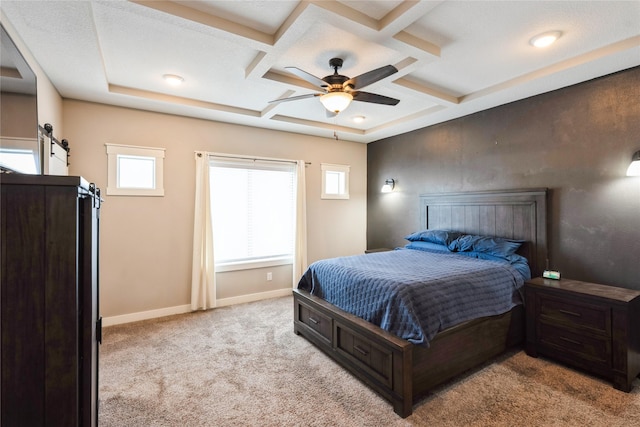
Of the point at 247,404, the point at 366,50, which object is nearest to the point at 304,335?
the point at 247,404

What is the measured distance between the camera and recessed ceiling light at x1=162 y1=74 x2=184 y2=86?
306 centimetres

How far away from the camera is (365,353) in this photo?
2.38m

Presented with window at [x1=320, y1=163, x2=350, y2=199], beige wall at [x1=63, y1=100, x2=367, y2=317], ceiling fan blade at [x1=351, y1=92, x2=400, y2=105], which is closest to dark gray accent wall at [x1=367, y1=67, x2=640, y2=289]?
window at [x1=320, y1=163, x2=350, y2=199]

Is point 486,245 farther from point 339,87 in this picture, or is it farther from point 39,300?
point 39,300

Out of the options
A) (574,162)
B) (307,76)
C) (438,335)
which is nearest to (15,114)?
(307,76)

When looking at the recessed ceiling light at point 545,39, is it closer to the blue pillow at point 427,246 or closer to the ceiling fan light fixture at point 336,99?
the ceiling fan light fixture at point 336,99

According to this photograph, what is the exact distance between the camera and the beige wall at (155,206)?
356cm

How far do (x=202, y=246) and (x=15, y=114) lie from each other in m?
2.67

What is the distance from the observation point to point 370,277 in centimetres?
260

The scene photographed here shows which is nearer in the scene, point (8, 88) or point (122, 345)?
point (8, 88)

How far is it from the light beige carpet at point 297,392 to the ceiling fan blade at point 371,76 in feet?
7.78

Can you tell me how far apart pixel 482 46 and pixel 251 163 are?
10.2 feet

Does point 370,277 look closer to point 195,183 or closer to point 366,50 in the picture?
point 366,50

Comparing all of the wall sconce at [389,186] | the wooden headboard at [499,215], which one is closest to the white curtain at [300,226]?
the wall sconce at [389,186]
